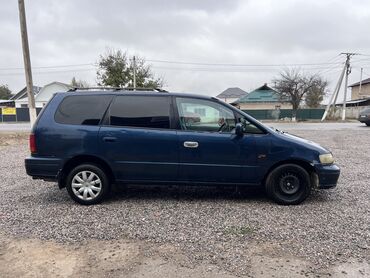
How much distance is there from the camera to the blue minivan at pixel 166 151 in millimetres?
5371

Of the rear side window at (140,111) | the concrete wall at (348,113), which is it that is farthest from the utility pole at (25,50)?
the concrete wall at (348,113)

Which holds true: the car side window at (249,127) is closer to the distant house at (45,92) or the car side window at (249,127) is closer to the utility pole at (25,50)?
the utility pole at (25,50)

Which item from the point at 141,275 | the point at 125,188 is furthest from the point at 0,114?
the point at 141,275

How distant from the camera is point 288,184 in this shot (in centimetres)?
545

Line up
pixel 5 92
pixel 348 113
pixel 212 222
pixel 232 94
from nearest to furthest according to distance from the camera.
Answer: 1. pixel 212 222
2. pixel 348 113
3. pixel 232 94
4. pixel 5 92

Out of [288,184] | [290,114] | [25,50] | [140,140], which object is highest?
[25,50]

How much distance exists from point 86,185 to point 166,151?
138 cm

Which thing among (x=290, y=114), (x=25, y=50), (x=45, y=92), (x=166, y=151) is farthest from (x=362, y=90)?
(x=166, y=151)

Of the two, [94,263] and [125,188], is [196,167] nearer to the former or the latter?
[125,188]

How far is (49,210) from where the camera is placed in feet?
17.1

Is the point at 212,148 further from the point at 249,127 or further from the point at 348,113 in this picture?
the point at 348,113

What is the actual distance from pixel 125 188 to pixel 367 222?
3.99 meters

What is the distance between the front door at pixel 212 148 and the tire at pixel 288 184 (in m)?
0.40

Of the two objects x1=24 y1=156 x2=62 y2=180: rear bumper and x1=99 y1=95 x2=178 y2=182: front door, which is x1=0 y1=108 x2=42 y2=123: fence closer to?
x1=24 y1=156 x2=62 y2=180: rear bumper
